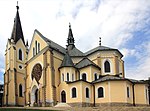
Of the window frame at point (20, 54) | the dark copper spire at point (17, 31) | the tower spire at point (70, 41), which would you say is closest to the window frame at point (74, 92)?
the tower spire at point (70, 41)

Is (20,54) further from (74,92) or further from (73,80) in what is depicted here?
(74,92)

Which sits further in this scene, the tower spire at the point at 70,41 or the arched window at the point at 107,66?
the tower spire at the point at 70,41

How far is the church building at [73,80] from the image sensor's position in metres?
50.3

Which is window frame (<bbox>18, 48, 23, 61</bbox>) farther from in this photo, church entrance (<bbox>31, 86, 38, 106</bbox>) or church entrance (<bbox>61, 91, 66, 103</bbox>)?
church entrance (<bbox>61, 91, 66, 103</bbox>)

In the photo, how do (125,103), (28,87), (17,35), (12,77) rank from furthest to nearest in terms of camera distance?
(17,35), (12,77), (28,87), (125,103)

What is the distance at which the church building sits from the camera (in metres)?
50.3

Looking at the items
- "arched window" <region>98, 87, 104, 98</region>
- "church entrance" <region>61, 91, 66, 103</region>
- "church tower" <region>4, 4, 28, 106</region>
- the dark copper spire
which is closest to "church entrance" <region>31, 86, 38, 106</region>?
"church entrance" <region>61, 91, 66, 103</region>

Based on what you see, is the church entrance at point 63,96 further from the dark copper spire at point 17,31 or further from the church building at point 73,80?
the dark copper spire at point 17,31

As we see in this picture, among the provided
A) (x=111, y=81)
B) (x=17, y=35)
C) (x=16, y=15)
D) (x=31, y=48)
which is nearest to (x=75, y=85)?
(x=111, y=81)

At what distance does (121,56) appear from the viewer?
206ft

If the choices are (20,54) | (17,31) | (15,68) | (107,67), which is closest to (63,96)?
(107,67)

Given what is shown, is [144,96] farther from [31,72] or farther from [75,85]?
[31,72]

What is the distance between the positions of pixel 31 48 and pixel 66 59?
9.63 m

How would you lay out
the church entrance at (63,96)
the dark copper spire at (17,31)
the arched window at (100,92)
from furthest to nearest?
the dark copper spire at (17,31) → the church entrance at (63,96) → the arched window at (100,92)
